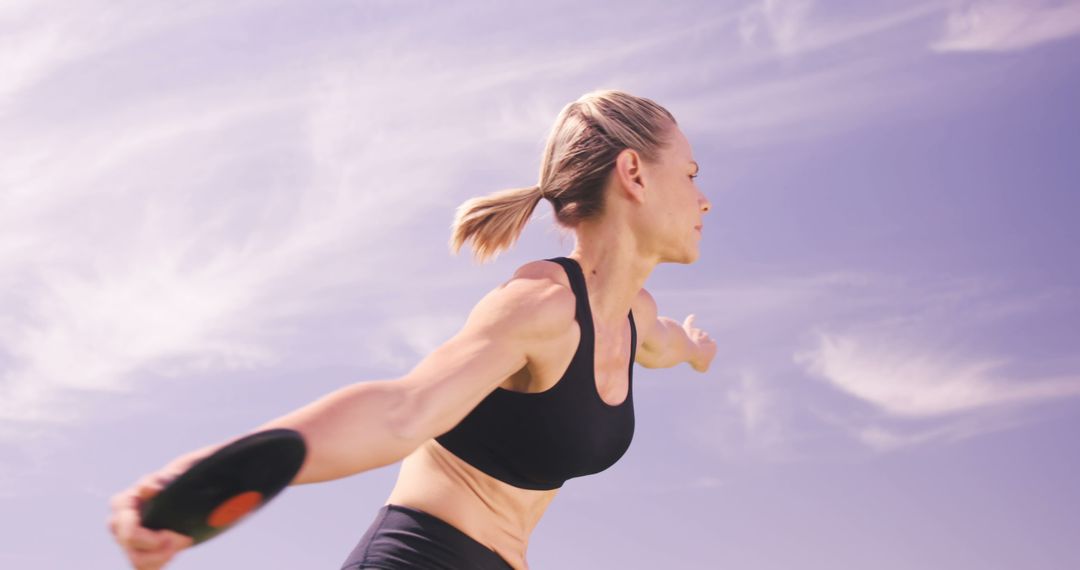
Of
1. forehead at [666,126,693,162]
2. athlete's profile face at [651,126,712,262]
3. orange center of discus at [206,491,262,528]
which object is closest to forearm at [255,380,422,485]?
orange center of discus at [206,491,262,528]

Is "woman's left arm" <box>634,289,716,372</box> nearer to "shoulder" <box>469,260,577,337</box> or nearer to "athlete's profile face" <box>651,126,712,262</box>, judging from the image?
"athlete's profile face" <box>651,126,712,262</box>

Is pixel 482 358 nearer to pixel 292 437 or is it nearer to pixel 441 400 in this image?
pixel 441 400

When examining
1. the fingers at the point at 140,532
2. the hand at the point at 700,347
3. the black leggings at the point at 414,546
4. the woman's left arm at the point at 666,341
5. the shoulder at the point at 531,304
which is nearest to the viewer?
the fingers at the point at 140,532

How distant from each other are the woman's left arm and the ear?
0.86 meters

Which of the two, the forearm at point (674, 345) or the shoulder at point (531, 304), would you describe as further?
the forearm at point (674, 345)

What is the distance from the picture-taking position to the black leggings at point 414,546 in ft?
12.3

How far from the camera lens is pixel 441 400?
126 inches

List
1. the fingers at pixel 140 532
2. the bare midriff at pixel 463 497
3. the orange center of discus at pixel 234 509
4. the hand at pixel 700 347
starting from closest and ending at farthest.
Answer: the fingers at pixel 140 532, the orange center of discus at pixel 234 509, the bare midriff at pixel 463 497, the hand at pixel 700 347

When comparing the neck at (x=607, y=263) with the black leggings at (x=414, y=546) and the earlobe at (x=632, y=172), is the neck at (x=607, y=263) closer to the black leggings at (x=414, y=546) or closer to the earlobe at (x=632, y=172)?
the earlobe at (x=632, y=172)

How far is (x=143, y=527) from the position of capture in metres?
2.38

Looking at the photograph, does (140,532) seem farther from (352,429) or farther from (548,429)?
(548,429)

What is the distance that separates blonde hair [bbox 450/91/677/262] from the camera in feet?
14.5

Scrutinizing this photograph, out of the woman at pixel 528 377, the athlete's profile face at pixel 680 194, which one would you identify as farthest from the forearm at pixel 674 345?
the athlete's profile face at pixel 680 194

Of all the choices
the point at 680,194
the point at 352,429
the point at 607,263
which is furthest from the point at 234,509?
the point at 680,194
